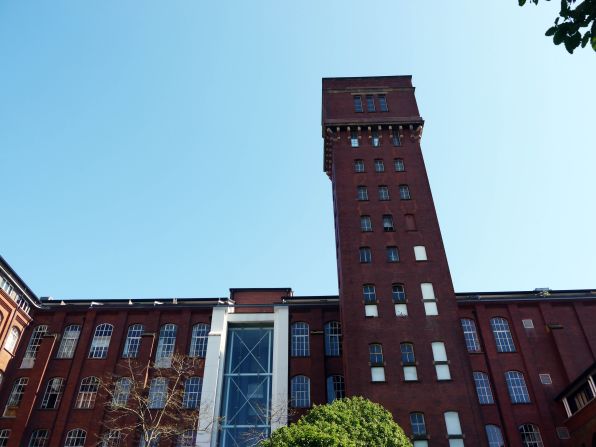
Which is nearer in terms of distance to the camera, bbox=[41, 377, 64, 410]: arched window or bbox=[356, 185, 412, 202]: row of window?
bbox=[41, 377, 64, 410]: arched window

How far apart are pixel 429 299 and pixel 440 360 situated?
4445mm

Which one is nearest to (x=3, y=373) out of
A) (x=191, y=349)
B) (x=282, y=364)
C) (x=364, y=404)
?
(x=191, y=349)

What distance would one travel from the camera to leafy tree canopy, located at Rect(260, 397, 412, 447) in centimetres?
2198

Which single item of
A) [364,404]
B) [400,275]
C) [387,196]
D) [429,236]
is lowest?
[364,404]

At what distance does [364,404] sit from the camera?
26.9 metres

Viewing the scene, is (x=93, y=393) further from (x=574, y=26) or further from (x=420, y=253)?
(x=574, y=26)

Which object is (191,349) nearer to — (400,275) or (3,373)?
(3,373)

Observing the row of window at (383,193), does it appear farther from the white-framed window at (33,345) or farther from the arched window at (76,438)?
the white-framed window at (33,345)

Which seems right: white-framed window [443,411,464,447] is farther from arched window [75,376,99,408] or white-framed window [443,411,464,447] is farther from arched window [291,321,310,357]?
arched window [75,376,99,408]

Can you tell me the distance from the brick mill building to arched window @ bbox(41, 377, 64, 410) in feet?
0.28

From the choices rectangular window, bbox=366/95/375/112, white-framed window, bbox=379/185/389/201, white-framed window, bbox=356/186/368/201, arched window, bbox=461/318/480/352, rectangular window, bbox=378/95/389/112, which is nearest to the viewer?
arched window, bbox=461/318/480/352

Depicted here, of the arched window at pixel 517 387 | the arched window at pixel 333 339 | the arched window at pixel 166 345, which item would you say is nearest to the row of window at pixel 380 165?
the arched window at pixel 333 339

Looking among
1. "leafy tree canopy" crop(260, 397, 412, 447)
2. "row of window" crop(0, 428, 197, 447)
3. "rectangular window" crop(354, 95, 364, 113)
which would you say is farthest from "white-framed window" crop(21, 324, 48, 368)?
"rectangular window" crop(354, 95, 364, 113)

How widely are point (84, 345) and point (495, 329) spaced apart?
3128cm
